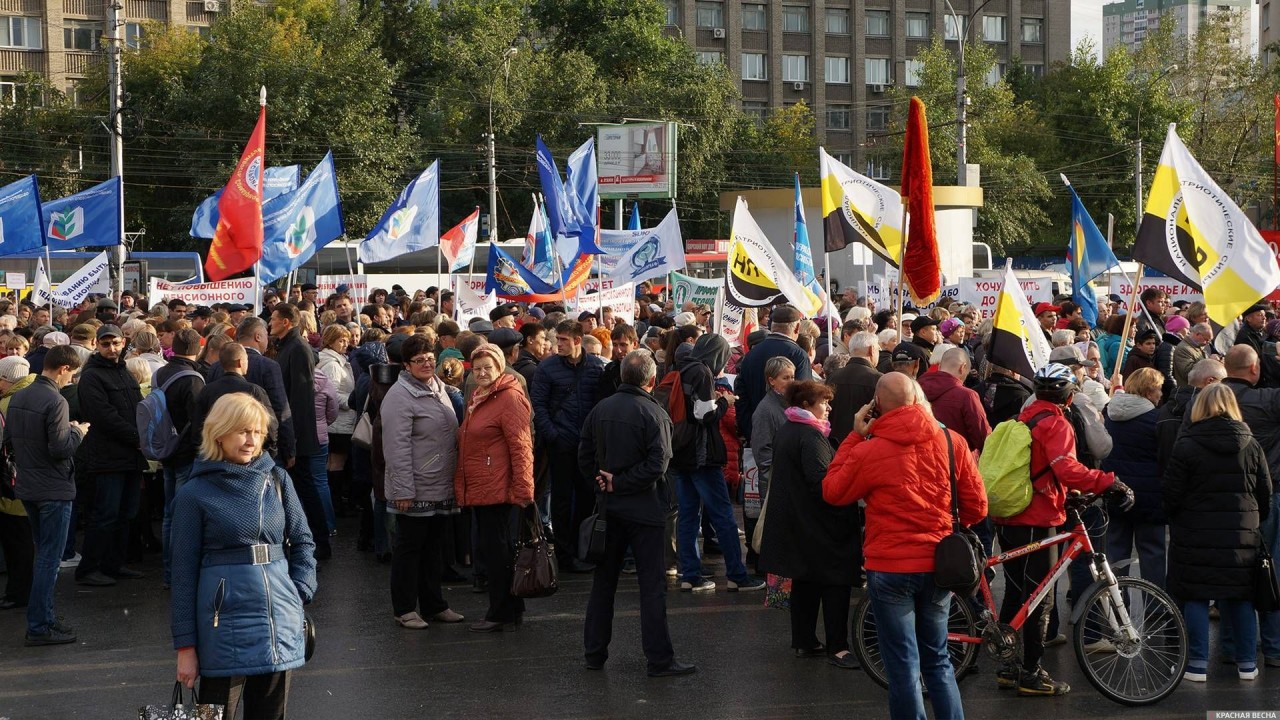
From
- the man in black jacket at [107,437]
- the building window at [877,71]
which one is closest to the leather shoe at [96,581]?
the man in black jacket at [107,437]

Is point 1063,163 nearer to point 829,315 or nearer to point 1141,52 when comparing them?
point 1141,52

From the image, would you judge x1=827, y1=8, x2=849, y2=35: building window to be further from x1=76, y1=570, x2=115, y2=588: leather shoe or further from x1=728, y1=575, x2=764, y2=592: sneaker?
x1=76, y1=570, x2=115, y2=588: leather shoe

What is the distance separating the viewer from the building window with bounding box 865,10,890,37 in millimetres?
85250

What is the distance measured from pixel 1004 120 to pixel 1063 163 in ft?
11.6

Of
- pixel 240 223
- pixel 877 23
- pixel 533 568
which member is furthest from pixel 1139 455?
Answer: pixel 877 23

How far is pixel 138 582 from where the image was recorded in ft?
33.7

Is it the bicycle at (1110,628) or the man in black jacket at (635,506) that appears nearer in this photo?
the bicycle at (1110,628)

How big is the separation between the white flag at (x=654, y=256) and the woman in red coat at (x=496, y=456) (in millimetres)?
9228

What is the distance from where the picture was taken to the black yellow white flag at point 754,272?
43.0 ft

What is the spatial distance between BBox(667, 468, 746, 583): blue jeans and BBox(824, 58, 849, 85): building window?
77.2 meters

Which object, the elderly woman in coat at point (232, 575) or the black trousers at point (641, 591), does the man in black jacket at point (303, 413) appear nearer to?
the black trousers at point (641, 591)

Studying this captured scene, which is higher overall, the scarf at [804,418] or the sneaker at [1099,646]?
the scarf at [804,418]

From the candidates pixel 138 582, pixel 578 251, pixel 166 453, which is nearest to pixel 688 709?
pixel 166 453

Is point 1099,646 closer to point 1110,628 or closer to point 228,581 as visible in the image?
point 1110,628
